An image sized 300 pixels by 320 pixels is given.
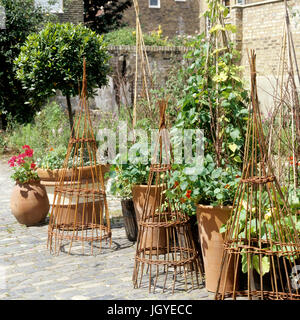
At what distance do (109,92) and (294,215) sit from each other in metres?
9.40

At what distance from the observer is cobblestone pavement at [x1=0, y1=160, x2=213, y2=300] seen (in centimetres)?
400

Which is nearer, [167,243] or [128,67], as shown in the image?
[167,243]

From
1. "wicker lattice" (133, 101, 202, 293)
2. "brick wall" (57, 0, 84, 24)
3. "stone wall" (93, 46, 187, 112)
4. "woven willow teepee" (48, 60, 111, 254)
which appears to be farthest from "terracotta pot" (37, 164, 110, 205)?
"brick wall" (57, 0, 84, 24)

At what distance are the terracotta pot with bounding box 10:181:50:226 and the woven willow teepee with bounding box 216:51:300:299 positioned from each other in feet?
10.7

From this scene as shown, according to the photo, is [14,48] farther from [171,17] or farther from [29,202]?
[171,17]

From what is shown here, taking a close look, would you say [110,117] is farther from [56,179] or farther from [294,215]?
[294,215]

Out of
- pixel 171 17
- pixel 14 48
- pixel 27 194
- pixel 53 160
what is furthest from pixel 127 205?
pixel 171 17

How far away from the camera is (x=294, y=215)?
3668mm

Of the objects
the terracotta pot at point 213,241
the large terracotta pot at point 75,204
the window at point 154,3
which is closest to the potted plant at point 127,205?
the large terracotta pot at point 75,204

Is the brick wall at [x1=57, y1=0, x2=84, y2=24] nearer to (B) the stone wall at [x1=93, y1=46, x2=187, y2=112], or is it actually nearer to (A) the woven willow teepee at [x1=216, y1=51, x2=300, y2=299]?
(B) the stone wall at [x1=93, y1=46, x2=187, y2=112]

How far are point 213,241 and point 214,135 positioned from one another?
1114 mm

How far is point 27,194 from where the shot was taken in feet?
20.3

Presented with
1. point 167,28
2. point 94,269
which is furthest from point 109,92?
point 167,28
